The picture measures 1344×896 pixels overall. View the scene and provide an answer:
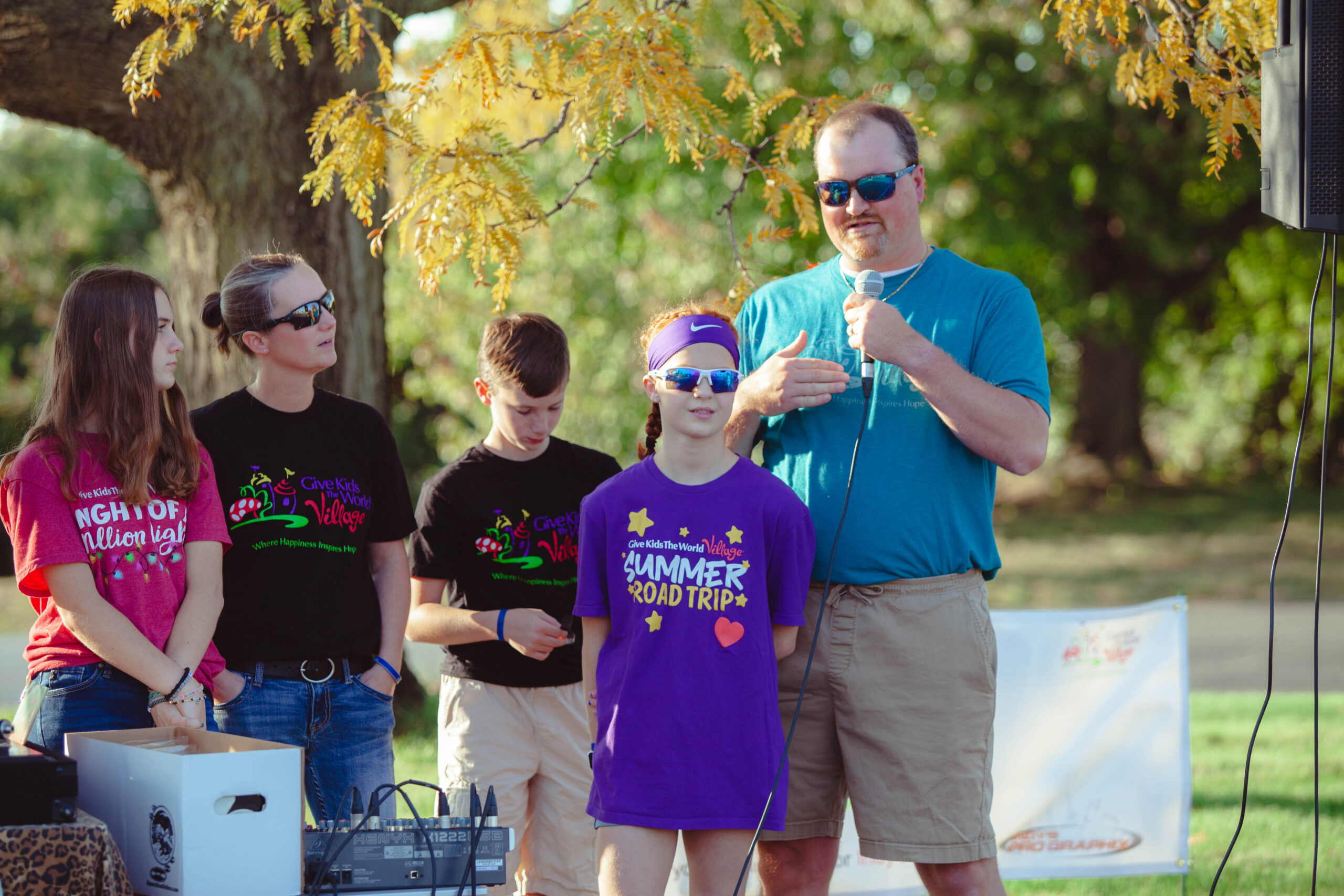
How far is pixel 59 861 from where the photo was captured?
217 centimetres

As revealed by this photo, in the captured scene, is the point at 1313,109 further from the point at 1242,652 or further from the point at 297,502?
the point at 1242,652

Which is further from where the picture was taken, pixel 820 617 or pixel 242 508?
pixel 242 508

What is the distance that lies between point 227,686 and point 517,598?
2.62 feet

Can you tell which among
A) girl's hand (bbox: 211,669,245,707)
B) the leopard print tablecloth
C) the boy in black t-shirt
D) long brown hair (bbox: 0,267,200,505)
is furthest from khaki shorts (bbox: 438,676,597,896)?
the leopard print tablecloth

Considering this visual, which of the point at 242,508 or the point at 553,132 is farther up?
the point at 553,132

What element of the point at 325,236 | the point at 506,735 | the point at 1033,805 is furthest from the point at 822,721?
the point at 325,236

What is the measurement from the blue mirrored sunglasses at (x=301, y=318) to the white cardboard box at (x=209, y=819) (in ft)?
3.89

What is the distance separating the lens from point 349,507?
3.30m

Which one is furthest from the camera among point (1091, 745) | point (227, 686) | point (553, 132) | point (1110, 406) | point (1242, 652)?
point (1110, 406)

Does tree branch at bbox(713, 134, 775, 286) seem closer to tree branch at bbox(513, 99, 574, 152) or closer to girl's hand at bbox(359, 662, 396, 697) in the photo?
tree branch at bbox(513, 99, 574, 152)

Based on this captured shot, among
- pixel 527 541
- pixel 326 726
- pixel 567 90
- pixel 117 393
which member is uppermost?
pixel 567 90

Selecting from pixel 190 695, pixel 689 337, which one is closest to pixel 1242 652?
pixel 689 337

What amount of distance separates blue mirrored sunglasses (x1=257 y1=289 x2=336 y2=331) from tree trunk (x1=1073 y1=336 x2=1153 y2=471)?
17.9 meters

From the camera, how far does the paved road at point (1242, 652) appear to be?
30.1 feet
